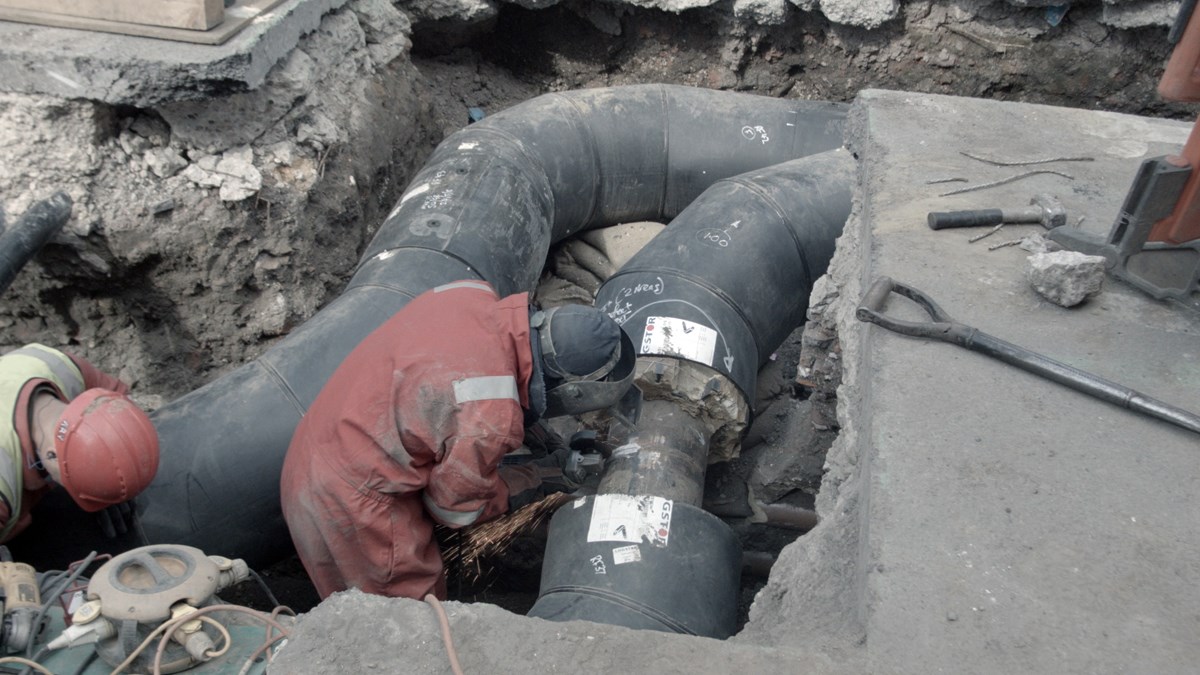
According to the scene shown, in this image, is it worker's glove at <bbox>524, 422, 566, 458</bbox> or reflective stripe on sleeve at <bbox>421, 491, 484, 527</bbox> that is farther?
worker's glove at <bbox>524, 422, 566, 458</bbox>

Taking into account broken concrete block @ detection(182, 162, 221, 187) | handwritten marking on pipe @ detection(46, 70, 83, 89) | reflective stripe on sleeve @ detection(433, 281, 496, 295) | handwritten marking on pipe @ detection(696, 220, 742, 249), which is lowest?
broken concrete block @ detection(182, 162, 221, 187)

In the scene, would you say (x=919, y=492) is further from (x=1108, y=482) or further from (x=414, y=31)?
(x=414, y=31)

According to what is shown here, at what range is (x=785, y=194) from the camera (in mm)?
3348

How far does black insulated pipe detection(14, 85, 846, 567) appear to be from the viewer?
8.93ft

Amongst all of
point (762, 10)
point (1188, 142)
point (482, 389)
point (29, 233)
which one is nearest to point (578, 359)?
point (482, 389)

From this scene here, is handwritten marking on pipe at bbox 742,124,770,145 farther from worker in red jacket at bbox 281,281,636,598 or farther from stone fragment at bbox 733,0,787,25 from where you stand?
worker in red jacket at bbox 281,281,636,598

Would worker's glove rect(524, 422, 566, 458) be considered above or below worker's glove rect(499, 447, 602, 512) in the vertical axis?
above

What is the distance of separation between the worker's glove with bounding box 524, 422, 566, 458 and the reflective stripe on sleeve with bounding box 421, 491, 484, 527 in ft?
1.24

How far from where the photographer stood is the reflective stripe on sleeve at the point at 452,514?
261cm

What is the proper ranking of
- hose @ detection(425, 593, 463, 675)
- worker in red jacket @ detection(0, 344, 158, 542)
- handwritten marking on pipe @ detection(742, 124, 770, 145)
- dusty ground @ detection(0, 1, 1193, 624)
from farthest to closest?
handwritten marking on pipe @ detection(742, 124, 770, 145) < dusty ground @ detection(0, 1, 1193, 624) < worker in red jacket @ detection(0, 344, 158, 542) < hose @ detection(425, 593, 463, 675)

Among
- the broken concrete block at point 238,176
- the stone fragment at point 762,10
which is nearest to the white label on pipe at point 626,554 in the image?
the broken concrete block at point 238,176

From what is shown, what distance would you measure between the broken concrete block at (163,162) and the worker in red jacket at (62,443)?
3.17ft

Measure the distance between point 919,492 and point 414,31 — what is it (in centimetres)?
389

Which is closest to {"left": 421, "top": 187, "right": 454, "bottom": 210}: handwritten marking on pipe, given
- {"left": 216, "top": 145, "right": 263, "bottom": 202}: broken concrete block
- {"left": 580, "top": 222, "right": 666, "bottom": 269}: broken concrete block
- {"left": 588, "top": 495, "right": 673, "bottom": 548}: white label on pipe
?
{"left": 216, "top": 145, "right": 263, "bottom": 202}: broken concrete block
